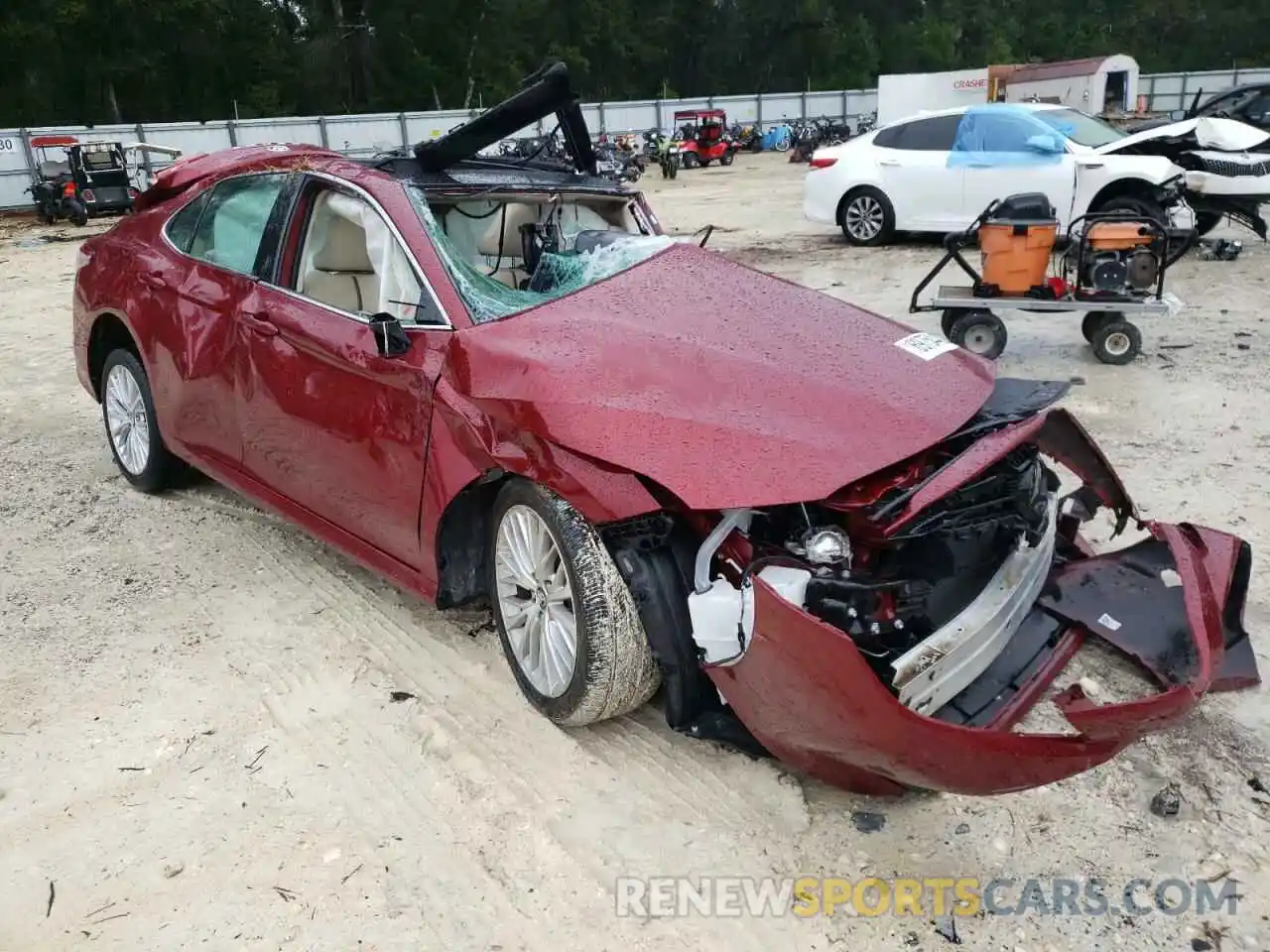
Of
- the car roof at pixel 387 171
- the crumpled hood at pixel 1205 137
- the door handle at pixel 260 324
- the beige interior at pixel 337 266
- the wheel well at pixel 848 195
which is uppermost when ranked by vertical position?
the car roof at pixel 387 171

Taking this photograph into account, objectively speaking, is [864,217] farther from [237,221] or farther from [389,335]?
[389,335]

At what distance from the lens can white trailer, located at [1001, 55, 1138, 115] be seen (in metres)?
28.4

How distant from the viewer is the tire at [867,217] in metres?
12.2

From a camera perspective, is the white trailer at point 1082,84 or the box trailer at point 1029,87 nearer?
the white trailer at point 1082,84

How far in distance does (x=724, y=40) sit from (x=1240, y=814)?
66132mm

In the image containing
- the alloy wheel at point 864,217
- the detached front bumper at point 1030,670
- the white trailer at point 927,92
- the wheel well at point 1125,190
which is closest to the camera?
the detached front bumper at point 1030,670

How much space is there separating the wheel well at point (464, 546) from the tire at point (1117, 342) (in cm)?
540

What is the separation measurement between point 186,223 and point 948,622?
3662 millimetres

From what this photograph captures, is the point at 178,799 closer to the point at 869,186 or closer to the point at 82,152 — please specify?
the point at 869,186

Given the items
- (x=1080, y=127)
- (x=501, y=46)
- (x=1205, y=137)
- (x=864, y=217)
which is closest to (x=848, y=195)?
(x=864, y=217)

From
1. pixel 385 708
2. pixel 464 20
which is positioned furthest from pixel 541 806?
pixel 464 20

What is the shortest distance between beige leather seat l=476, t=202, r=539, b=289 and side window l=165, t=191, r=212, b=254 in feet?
4.33

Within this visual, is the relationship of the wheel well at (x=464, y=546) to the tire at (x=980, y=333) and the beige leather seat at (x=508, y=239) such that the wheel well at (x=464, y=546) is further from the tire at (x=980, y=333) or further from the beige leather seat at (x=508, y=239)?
the tire at (x=980, y=333)

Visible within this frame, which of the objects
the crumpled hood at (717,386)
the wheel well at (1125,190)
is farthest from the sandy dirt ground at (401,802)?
the wheel well at (1125,190)
